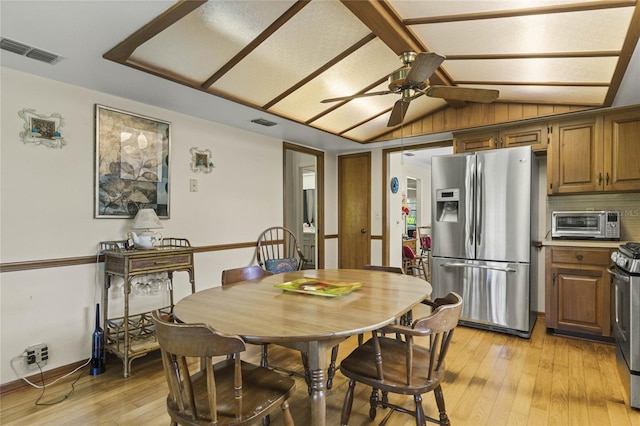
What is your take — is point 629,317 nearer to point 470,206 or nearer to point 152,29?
point 470,206

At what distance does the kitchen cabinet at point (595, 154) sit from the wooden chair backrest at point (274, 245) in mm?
2918

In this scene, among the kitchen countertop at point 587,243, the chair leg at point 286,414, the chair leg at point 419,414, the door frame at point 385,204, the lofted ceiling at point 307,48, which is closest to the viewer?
the chair leg at point 286,414

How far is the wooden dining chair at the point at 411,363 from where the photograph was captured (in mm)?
1459

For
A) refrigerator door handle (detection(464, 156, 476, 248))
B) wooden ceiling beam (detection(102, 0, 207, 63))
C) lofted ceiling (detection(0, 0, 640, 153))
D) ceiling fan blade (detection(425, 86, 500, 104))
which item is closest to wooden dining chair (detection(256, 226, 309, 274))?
lofted ceiling (detection(0, 0, 640, 153))

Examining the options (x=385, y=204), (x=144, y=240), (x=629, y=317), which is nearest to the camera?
(x=629, y=317)

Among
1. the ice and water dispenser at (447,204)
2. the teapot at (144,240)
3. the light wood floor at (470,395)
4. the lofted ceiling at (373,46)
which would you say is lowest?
the light wood floor at (470,395)

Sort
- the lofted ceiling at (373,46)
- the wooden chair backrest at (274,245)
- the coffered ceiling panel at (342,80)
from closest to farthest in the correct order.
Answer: the lofted ceiling at (373,46)
the coffered ceiling panel at (342,80)
the wooden chair backrest at (274,245)

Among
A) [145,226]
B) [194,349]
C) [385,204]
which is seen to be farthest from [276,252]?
[194,349]

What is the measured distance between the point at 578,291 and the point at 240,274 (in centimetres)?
311

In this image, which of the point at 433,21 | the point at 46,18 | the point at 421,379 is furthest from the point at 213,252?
the point at 433,21

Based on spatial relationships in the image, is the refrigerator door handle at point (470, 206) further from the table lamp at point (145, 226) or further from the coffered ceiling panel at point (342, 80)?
the table lamp at point (145, 226)

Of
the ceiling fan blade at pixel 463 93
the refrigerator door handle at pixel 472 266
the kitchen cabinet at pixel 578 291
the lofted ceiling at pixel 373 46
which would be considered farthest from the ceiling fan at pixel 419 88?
the kitchen cabinet at pixel 578 291

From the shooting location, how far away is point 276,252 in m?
4.41

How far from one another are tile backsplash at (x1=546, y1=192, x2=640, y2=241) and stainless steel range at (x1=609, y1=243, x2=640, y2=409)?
4.01 ft
